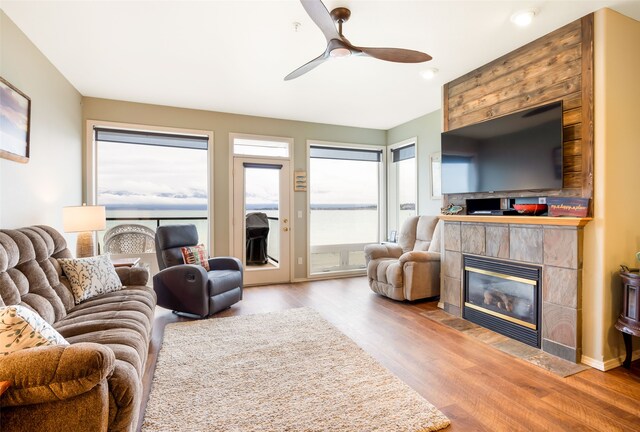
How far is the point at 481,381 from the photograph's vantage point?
89.0 inches

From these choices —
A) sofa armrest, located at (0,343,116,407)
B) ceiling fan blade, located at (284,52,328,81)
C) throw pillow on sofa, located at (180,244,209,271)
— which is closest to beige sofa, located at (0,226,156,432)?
sofa armrest, located at (0,343,116,407)

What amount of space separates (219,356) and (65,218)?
2099 millimetres

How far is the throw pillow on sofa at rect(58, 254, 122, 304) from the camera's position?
2.55 m

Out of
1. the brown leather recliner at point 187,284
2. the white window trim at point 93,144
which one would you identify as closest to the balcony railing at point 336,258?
the brown leather recliner at point 187,284

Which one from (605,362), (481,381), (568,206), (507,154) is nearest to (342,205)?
(507,154)

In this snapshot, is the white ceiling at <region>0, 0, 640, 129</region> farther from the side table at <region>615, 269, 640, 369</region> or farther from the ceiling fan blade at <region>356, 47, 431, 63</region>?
the side table at <region>615, 269, 640, 369</region>

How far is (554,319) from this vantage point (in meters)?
2.63

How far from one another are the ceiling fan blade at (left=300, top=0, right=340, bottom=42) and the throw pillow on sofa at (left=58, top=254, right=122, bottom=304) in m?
2.56

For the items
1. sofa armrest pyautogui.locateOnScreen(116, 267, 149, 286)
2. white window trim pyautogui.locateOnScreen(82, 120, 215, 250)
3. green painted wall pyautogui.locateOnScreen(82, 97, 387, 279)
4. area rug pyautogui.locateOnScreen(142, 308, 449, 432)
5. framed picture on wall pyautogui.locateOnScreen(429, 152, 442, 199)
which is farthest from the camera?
framed picture on wall pyautogui.locateOnScreen(429, 152, 442, 199)

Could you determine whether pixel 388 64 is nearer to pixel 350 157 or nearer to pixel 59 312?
pixel 350 157

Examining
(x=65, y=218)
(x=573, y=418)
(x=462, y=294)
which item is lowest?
(x=573, y=418)

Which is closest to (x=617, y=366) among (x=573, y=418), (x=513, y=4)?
(x=573, y=418)

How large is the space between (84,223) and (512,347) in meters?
4.17

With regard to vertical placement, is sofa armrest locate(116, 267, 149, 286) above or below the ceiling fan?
below
